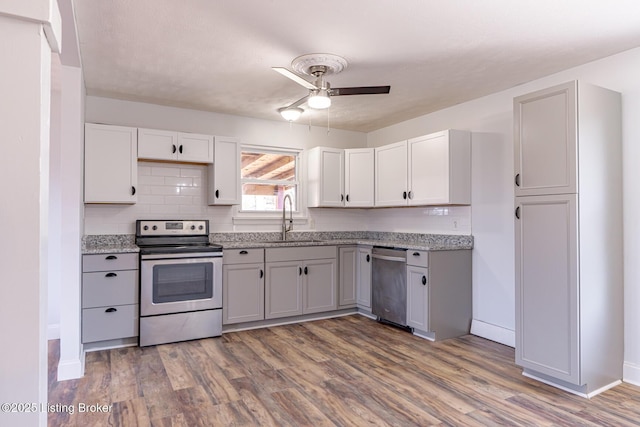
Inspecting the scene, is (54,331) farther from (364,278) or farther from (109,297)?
(364,278)

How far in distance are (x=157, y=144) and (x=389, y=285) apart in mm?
2886

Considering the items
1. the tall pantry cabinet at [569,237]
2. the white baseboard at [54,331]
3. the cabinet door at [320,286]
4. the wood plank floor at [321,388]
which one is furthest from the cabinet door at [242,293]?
the tall pantry cabinet at [569,237]

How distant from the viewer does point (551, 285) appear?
2844 millimetres

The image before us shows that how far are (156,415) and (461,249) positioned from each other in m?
3.09

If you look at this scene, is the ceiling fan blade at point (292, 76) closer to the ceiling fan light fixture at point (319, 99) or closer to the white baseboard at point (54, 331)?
the ceiling fan light fixture at point (319, 99)

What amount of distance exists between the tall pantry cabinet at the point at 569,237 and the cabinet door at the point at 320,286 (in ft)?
7.16

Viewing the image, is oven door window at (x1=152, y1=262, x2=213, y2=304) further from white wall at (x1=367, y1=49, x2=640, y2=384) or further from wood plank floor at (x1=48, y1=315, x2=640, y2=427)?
white wall at (x1=367, y1=49, x2=640, y2=384)

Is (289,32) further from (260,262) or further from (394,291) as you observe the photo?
(394,291)

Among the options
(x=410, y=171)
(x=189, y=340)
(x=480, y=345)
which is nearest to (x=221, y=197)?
(x=189, y=340)

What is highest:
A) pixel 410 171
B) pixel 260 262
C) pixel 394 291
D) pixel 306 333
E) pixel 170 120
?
pixel 170 120

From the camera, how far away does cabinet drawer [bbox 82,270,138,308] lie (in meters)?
3.52

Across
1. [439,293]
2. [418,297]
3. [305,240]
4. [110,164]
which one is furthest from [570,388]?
[110,164]

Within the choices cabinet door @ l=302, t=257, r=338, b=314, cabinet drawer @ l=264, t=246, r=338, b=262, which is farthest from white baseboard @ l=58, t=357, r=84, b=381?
cabinet door @ l=302, t=257, r=338, b=314

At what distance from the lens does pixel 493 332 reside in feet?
12.8
